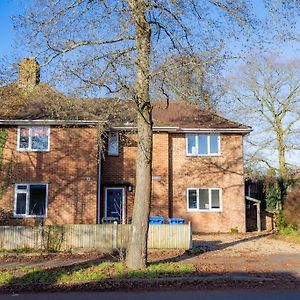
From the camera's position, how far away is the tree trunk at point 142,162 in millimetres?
12211

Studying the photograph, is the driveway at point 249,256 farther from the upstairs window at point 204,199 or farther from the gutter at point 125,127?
the gutter at point 125,127

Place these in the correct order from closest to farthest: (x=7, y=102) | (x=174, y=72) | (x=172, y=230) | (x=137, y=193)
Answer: (x=174, y=72), (x=137, y=193), (x=172, y=230), (x=7, y=102)

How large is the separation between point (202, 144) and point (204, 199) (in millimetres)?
3177

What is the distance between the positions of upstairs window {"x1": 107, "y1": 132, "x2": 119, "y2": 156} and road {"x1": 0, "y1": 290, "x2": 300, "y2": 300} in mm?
15526

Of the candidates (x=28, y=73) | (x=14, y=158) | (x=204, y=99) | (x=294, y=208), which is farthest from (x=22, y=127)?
(x=294, y=208)

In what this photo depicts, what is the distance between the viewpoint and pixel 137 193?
495 inches

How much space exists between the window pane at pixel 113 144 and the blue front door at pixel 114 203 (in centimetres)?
210

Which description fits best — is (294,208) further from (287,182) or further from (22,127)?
(22,127)

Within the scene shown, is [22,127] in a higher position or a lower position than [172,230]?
higher

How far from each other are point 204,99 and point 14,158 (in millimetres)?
13087

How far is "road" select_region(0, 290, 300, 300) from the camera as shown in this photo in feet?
31.4

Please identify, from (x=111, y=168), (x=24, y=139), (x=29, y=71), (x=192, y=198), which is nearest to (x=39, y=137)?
(x=24, y=139)

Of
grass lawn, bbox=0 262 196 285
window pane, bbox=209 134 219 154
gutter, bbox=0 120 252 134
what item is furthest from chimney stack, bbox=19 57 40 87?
window pane, bbox=209 134 219 154

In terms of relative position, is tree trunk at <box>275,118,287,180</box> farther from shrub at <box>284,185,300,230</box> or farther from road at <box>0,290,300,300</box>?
road at <box>0,290,300,300</box>
